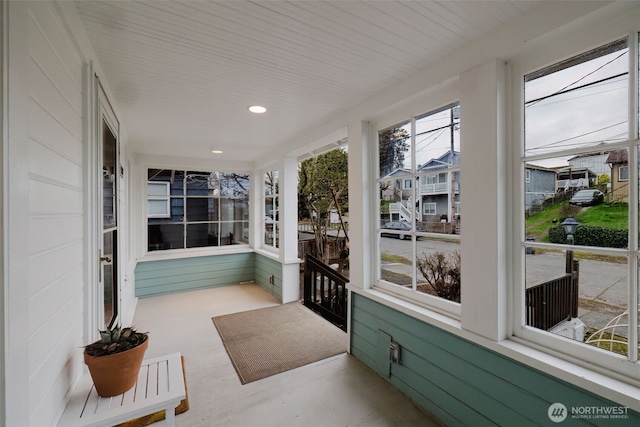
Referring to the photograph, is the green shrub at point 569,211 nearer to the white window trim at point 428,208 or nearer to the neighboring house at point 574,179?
the neighboring house at point 574,179

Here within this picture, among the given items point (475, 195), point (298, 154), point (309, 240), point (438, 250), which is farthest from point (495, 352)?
point (309, 240)

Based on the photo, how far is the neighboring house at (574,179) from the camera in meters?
1.30

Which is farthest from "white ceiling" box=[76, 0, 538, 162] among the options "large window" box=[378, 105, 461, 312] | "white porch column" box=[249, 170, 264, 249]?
"white porch column" box=[249, 170, 264, 249]

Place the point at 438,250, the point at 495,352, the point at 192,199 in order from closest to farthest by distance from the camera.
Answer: the point at 495,352 → the point at 438,250 → the point at 192,199

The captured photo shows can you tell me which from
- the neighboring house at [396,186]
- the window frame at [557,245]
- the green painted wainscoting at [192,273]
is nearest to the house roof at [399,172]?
the neighboring house at [396,186]

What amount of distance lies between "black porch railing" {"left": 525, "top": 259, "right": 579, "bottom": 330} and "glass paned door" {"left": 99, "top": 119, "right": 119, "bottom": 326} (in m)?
2.62

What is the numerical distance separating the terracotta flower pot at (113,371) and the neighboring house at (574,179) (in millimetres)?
2213

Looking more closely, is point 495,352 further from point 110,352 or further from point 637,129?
point 110,352

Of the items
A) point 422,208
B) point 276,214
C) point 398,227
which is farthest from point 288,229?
point 422,208

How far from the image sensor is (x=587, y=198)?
4.32 feet

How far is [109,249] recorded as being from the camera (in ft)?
7.30

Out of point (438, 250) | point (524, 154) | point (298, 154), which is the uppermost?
point (298, 154)

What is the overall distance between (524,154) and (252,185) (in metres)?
4.61

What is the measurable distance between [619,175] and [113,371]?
2378 millimetres
